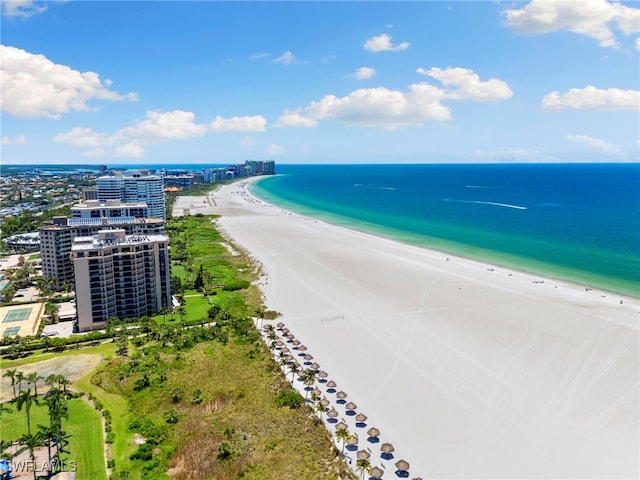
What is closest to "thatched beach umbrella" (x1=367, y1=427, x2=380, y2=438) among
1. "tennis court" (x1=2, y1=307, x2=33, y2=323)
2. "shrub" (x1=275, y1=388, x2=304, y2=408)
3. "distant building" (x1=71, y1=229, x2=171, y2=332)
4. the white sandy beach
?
the white sandy beach

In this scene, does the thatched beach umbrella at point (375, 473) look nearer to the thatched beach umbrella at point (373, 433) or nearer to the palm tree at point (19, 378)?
the thatched beach umbrella at point (373, 433)

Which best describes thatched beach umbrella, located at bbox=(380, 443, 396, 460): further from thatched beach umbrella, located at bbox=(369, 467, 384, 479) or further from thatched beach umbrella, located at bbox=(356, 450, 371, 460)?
thatched beach umbrella, located at bbox=(369, 467, 384, 479)

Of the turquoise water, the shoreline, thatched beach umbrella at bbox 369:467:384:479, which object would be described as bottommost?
thatched beach umbrella at bbox 369:467:384:479

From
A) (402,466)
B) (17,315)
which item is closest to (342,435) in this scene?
(402,466)

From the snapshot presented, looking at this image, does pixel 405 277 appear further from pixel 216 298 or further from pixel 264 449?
pixel 264 449

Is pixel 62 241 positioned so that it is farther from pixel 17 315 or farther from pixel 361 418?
pixel 361 418

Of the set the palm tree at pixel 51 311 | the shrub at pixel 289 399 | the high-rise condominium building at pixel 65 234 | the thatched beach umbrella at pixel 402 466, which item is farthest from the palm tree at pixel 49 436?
the high-rise condominium building at pixel 65 234
